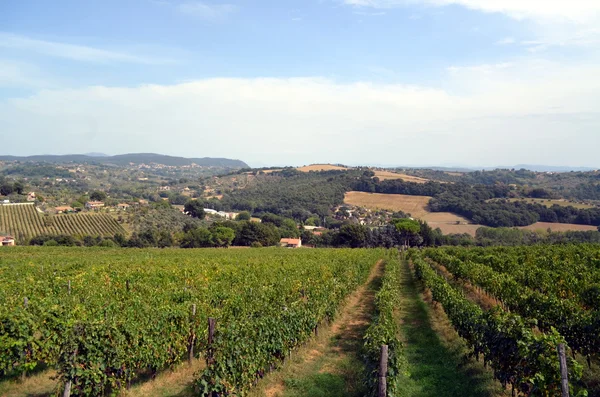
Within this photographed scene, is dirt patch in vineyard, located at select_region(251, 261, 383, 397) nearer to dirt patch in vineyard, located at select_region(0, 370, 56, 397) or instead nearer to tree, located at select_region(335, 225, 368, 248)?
dirt patch in vineyard, located at select_region(0, 370, 56, 397)

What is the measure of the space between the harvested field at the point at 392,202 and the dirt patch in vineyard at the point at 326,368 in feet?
313

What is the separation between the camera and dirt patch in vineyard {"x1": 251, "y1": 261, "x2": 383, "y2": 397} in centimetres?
985

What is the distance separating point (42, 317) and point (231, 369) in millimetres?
5056

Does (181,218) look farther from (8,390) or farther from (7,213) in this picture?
(8,390)

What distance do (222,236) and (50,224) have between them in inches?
1264

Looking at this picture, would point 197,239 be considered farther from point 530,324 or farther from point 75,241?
point 530,324

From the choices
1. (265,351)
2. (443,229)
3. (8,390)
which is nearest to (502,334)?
(265,351)

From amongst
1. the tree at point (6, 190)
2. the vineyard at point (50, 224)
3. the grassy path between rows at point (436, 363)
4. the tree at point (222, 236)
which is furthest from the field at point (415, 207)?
the tree at point (6, 190)

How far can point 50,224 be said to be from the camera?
70.7 metres

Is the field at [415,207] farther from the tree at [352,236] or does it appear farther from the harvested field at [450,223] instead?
the tree at [352,236]

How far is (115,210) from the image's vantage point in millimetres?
85750

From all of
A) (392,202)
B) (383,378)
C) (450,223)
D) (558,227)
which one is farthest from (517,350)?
(392,202)

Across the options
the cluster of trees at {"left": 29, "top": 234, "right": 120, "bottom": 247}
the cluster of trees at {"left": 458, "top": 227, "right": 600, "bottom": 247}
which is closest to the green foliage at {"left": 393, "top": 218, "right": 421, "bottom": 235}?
the cluster of trees at {"left": 458, "top": 227, "right": 600, "bottom": 247}

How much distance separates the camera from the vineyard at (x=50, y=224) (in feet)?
216
